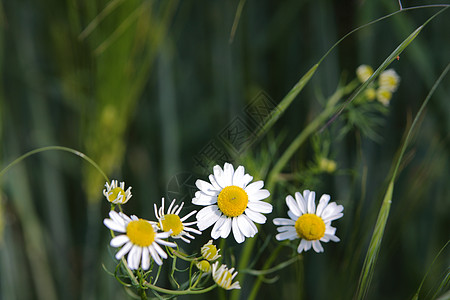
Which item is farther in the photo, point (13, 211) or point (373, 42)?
point (13, 211)

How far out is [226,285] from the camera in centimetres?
27

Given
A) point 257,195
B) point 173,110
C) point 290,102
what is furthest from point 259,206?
point 173,110

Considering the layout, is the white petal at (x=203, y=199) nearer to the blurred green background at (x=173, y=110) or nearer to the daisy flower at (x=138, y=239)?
the daisy flower at (x=138, y=239)

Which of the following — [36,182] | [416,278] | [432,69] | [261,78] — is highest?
[36,182]

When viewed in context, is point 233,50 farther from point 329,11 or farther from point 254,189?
point 254,189

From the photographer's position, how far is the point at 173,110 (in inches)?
31.1

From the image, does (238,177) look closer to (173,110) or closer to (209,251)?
(209,251)

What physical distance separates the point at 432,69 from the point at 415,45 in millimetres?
50

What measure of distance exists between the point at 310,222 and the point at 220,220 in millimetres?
63

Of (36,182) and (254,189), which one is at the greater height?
(36,182)

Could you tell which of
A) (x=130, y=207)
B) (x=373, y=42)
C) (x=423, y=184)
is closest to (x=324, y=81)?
(x=373, y=42)

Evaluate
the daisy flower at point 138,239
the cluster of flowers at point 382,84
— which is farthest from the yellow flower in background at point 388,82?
the daisy flower at point 138,239

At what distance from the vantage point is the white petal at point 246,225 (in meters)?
0.27

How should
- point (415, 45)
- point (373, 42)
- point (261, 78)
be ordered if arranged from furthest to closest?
point (261, 78) → point (373, 42) → point (415, 45)
